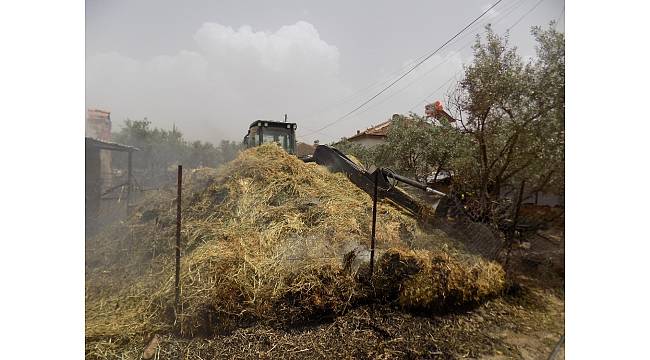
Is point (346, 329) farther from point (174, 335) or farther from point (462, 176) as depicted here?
point (462, 176)

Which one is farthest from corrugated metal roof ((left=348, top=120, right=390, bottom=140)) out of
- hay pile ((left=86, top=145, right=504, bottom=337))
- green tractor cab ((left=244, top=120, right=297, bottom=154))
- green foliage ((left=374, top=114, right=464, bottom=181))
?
hay pile ((left=86, top=145, right=504, bottom=337))

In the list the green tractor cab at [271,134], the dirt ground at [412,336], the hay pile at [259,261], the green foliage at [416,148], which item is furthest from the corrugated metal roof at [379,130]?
the dirt ground at [412,336]

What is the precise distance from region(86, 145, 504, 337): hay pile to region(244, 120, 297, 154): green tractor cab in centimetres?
105

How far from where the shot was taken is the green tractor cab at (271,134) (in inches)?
228

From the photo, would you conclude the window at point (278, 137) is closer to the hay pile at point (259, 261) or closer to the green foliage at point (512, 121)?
the hay pile at point (259, 261)

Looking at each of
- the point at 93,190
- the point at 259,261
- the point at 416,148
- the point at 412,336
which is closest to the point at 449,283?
the point at 412,336

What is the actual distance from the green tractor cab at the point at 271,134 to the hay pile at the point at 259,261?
1.05 meters

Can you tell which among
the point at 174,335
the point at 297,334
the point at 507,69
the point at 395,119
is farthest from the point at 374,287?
the point at 395,119

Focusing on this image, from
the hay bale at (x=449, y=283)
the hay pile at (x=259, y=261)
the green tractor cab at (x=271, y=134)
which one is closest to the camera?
the hay pile at (x=259, y=261)

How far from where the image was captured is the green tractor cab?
5789mm

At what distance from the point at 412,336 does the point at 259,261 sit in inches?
61.5

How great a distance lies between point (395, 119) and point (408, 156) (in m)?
1.24

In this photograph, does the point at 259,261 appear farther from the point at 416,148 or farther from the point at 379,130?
the point at 379,130

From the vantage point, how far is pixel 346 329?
289 centimetres
